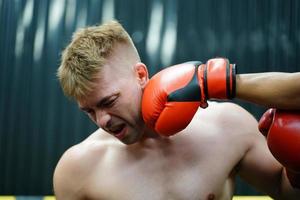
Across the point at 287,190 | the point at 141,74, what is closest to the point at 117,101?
the point at 141,74

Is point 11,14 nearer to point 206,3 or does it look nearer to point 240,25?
point 206,3

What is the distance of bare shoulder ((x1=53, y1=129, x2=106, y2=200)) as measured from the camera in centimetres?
116

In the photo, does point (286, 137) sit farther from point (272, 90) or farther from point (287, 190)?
point (287, 190)

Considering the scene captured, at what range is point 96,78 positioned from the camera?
40.3 inches

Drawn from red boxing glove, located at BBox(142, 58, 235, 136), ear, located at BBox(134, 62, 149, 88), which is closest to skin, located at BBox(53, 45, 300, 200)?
ear, located at BBox(134, 62, 149, 88)

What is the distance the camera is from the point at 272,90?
2.75 feet

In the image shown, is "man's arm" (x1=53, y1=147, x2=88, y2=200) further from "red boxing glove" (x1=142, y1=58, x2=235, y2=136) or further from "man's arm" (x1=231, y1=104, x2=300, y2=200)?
"man's arm" (x1=231, y1=104, x2=300, y2=200)

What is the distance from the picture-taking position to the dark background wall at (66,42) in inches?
175

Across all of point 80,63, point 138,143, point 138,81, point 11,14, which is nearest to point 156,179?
point 138,143

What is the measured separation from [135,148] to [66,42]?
3582 millimetres

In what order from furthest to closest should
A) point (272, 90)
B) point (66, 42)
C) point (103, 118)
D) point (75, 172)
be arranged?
point (66, 42), point (75, 172), point (103, 118), point (272, 90)

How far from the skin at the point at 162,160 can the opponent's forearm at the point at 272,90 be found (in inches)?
12.6

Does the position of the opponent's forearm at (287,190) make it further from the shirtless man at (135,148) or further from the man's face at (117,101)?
the man's face at (117,101)

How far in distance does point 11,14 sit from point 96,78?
13.0ft
